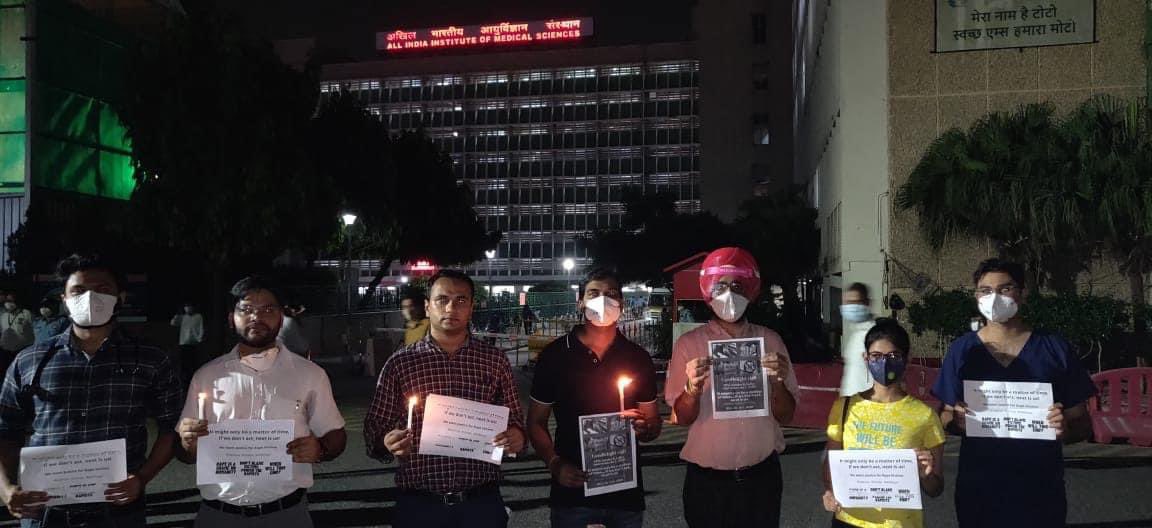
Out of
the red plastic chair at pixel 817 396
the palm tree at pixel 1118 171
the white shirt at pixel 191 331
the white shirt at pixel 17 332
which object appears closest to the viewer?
the red plastic chair at pixel 817 396

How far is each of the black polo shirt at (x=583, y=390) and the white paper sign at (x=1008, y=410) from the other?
1.48 meters

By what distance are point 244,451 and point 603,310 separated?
1664 millimetres

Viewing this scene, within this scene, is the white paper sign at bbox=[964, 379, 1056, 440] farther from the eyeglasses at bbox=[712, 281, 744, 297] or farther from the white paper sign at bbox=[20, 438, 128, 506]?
the white paper sign at bbox=[20, 438, 128, 506]

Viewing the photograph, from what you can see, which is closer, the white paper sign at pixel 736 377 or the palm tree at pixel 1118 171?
the white paper sign at pixel 736 377

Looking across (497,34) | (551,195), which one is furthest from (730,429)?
(497,34)

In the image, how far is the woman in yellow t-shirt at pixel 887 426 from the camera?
406 cm

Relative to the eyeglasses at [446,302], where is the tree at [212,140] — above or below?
above

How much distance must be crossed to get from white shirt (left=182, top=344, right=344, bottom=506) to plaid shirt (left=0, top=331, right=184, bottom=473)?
0.21m

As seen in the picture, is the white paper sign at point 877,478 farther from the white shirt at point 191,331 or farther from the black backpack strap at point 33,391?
the white shirt at point 191,331

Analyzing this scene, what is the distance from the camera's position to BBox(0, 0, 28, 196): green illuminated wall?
32.0 metres

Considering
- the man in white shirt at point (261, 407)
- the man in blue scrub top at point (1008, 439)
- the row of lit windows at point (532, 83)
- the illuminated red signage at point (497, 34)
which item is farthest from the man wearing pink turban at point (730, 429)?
the illuminated red signage at point (497, 34)

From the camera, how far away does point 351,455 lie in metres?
10.4

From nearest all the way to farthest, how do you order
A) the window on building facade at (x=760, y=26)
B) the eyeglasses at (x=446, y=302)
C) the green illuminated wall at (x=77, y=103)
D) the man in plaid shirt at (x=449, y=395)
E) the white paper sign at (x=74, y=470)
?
1. the white paper sign at (x=74, y=470)
2. the man in plaid shirt at (x=449, y=395)
3. the eyeglasses at (x=446, y=302)
4. the green illuminated wall at (x=77, y=103)
5. the window on building facade at (x=760, y=26)

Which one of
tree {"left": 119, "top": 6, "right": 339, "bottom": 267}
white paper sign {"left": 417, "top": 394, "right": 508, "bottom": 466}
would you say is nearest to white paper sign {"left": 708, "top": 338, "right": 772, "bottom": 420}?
white paper sign {"left": 417, "top": 394, "right": 508, "bottom": 466}
